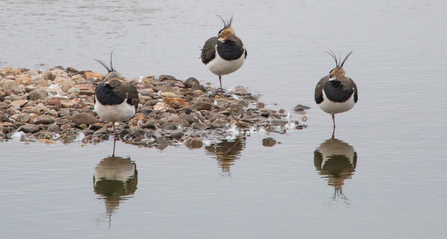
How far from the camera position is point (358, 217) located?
25.3 feet

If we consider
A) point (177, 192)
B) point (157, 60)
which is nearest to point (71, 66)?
point (157, 60)

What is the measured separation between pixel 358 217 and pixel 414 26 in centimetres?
1847

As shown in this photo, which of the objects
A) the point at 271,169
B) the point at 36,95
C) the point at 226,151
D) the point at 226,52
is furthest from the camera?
the point at 226,52

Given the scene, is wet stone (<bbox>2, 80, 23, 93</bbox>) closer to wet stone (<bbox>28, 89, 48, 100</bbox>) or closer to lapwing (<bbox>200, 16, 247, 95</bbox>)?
wet stone (<bbox>28, 89, 48, 100</bbox>)


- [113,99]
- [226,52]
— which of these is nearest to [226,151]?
[113,99]

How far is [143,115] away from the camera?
12.4 metres

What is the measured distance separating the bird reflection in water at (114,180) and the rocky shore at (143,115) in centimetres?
114

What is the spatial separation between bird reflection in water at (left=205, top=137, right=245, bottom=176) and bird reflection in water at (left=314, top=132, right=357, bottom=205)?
4.82 ft

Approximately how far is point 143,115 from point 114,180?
10.8ft

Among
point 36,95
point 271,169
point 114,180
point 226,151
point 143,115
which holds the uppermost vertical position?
point 36,95

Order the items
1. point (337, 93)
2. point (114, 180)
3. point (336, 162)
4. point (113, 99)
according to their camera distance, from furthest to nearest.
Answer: point (337, 93) < point (113, 99) < point (336, 162) < point (114, 180)

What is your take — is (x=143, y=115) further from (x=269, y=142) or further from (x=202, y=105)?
(x=269, y=142)

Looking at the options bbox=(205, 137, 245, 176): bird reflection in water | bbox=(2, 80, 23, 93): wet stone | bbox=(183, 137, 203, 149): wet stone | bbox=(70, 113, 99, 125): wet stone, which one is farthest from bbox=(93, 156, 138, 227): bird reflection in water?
bbox=(2, 80, 23, 93): wet stone

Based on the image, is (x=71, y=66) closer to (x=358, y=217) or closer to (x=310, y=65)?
(x=310, y=65)
